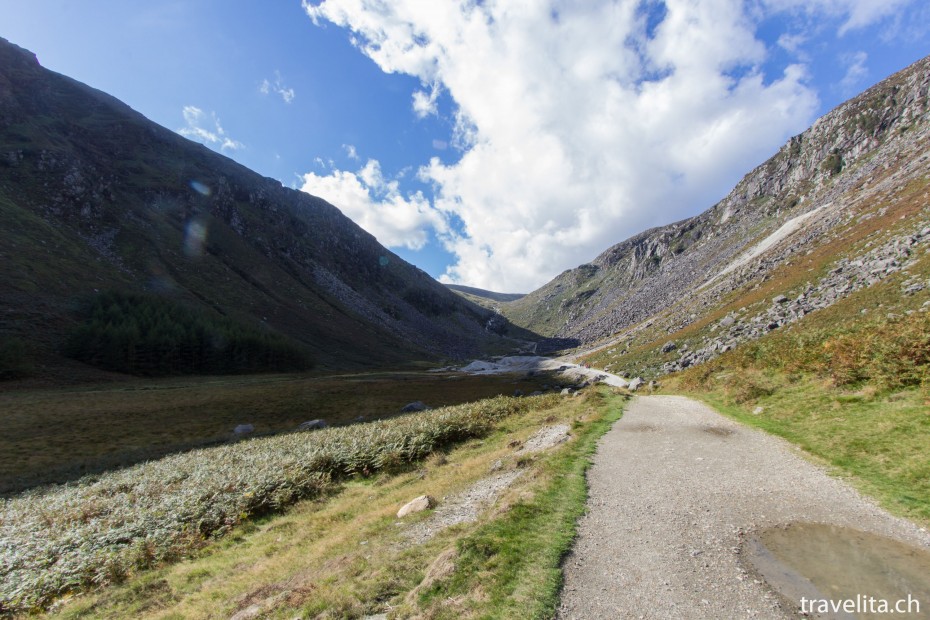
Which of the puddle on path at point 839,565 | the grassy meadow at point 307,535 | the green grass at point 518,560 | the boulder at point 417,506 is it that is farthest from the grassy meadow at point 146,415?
the puddle on path at point 839,565

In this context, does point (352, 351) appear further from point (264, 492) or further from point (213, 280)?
point (264, 492)

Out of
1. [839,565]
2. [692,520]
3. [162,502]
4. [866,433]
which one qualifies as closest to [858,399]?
[866,433]

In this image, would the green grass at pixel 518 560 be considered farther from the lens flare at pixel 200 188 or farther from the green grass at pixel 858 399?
the lens flare at pixel 200 188

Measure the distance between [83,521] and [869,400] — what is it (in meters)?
31.4

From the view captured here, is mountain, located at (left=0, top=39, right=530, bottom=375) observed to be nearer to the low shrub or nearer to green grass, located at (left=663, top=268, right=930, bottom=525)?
the low shrub

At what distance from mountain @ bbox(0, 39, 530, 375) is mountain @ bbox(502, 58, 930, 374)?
99733 mm

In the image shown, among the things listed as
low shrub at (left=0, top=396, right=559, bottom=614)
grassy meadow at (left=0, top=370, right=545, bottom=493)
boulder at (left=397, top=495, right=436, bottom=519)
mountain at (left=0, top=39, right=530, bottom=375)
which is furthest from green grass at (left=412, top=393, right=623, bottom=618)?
mountain at (left=0, top=39, right=530, bottom=375)

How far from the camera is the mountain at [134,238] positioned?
8744 cm

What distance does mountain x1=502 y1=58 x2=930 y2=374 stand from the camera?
43125 mm

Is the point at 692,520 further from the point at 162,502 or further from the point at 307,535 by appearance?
the point at 162,502

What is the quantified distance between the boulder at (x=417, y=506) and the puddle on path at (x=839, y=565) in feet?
27.7

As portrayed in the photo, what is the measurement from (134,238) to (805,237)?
180729mm

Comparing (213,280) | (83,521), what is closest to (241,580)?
(83,521)

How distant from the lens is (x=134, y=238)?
403ft
